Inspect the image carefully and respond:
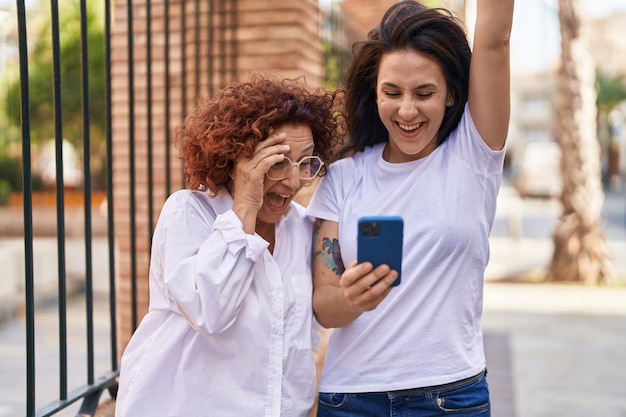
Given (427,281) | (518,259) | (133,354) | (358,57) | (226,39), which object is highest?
(226,39)

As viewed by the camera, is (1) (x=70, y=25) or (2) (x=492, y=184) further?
(1) (x=70, y=25)

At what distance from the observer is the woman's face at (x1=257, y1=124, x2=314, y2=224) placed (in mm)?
1923

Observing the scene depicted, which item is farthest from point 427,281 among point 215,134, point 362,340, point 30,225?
point 30,225

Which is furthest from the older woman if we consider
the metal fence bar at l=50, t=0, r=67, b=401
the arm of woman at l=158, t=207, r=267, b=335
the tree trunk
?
the tree trunk

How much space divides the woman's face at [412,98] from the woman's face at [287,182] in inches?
8.7

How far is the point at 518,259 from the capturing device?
12406 mm

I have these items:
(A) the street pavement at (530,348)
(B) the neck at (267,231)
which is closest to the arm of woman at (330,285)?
(B) the neck at (267,231)

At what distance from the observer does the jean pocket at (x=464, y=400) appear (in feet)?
6.53

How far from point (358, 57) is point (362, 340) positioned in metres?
0.77

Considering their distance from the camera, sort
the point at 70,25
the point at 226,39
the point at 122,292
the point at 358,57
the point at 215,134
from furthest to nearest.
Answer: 1. the point at 70,25
2. the point at 122,292
3. the point at 226,39
4. the point at 358,57
5. the point at 215,134

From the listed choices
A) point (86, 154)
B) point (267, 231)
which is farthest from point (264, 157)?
point (86, 154)

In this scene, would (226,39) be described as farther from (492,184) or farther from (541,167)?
(541,167)

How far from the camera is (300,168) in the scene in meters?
1.97

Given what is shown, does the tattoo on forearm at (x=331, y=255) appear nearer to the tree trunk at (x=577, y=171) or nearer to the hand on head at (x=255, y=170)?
the hand on head at (x=255, y=170)
